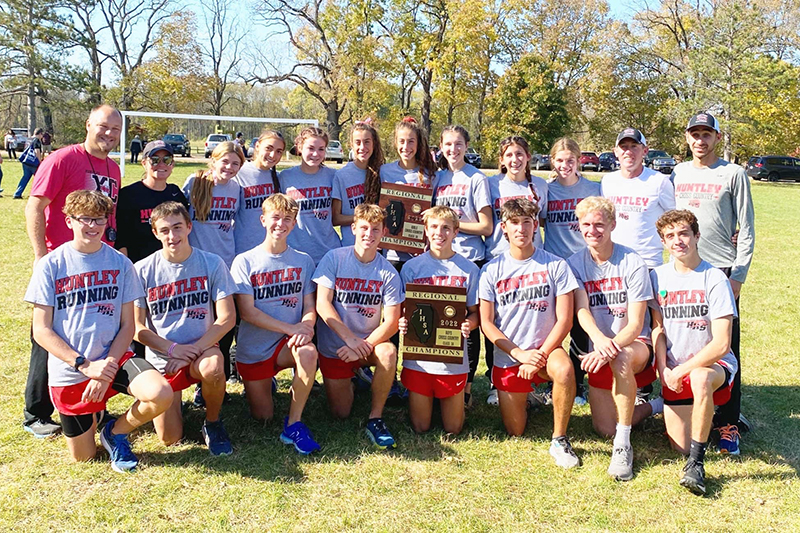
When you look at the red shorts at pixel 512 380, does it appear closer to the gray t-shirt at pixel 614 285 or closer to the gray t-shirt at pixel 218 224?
the gray t-shirt at pixel 614 285

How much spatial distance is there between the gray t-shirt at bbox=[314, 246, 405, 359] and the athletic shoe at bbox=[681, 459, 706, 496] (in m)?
2.17

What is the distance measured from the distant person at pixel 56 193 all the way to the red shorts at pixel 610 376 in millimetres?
3543

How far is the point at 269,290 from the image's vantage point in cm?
449

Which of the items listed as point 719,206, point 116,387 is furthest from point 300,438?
point 719,206

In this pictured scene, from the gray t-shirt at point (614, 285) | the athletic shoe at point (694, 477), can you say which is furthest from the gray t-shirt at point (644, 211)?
the athletic shoe at point (694, 477)

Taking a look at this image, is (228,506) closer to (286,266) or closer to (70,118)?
(286,266)

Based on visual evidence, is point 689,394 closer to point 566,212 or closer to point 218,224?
point 566,212

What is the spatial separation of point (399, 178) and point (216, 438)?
8.19ft

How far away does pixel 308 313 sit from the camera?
178 inches

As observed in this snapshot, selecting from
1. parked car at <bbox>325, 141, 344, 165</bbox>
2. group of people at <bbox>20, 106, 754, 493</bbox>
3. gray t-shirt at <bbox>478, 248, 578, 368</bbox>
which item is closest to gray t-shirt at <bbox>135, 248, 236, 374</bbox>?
group of people at <bbox>20, 106, 754, 493</bbox>

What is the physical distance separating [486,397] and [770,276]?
757 centimetres

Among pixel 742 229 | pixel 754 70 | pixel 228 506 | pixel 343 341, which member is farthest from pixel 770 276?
pixel 754 70

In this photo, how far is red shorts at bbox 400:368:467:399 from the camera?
4414 mm

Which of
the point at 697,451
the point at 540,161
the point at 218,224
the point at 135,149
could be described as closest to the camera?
the point at 697,451
